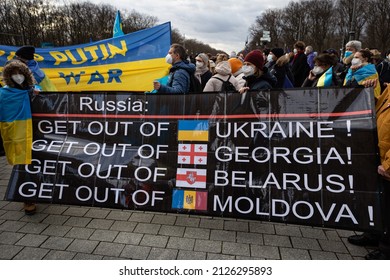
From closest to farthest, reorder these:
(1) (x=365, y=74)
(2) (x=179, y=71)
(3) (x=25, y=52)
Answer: (2) (x=179, y=71), (1) (x=365, y=74), (3) (x=25, y=52)

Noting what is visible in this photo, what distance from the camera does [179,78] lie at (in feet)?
12.3

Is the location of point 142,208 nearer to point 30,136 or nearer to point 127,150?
point 127,150

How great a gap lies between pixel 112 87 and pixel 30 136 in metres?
3.03

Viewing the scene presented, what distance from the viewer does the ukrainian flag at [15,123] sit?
11.6ft

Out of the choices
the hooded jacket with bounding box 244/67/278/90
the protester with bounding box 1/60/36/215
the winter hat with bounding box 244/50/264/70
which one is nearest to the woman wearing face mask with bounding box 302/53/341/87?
the hooded jacket with bounding box 244/67/278/90

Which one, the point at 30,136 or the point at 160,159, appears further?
the point at 30,136

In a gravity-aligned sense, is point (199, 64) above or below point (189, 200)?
above


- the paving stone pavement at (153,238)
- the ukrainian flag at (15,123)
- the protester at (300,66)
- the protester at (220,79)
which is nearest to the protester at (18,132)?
the ukrainian flag at (15,123)

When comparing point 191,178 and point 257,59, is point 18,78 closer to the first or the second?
point 191,178

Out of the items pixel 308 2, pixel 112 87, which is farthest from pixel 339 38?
pixel 112 87

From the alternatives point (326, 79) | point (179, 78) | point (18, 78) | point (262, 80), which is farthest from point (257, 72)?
point (18, 78)

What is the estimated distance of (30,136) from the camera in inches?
141

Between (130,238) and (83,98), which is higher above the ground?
(83,98)

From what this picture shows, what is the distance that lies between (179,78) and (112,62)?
10.3 feet
